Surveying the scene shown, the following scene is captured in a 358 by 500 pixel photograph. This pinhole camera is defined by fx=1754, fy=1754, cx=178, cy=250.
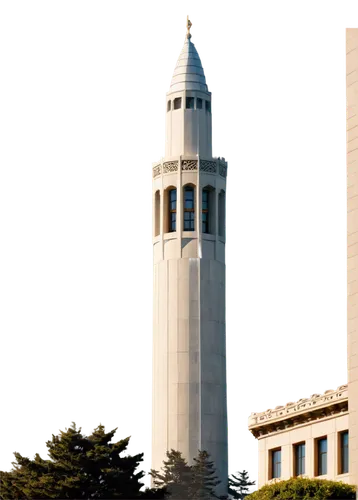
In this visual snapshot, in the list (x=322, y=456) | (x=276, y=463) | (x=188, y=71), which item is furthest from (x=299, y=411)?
(x=188, y=71)

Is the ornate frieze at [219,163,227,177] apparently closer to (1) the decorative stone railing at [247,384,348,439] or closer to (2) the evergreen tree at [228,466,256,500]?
(2) the evergreen tree at [228,466,256,500]

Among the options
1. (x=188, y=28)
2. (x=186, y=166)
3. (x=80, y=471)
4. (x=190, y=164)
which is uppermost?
(x=188, y=28)

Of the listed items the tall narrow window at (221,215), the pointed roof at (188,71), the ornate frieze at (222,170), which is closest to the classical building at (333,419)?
the tall narrow window at (221,215)

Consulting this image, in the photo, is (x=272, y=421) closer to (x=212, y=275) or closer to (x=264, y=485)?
(x=264, y=485)

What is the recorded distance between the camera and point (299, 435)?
99375mm

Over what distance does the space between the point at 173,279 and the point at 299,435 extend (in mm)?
37158

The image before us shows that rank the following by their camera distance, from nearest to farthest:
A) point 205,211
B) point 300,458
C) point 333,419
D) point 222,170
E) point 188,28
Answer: point 333,419 → point 300,458 → point 205,211 → point 222,170 → point 188,28

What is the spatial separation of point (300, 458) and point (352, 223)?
914 inches

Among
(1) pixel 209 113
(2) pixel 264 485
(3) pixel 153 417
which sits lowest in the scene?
(2) pixel 264 485

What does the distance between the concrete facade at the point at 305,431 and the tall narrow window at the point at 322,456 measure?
20cm

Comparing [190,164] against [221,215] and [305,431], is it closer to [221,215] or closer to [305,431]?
[221,215]


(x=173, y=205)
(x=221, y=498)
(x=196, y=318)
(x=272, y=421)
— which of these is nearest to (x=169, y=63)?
(x=173, y=205)

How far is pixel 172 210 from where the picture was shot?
137m

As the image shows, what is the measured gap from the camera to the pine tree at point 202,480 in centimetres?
12144
